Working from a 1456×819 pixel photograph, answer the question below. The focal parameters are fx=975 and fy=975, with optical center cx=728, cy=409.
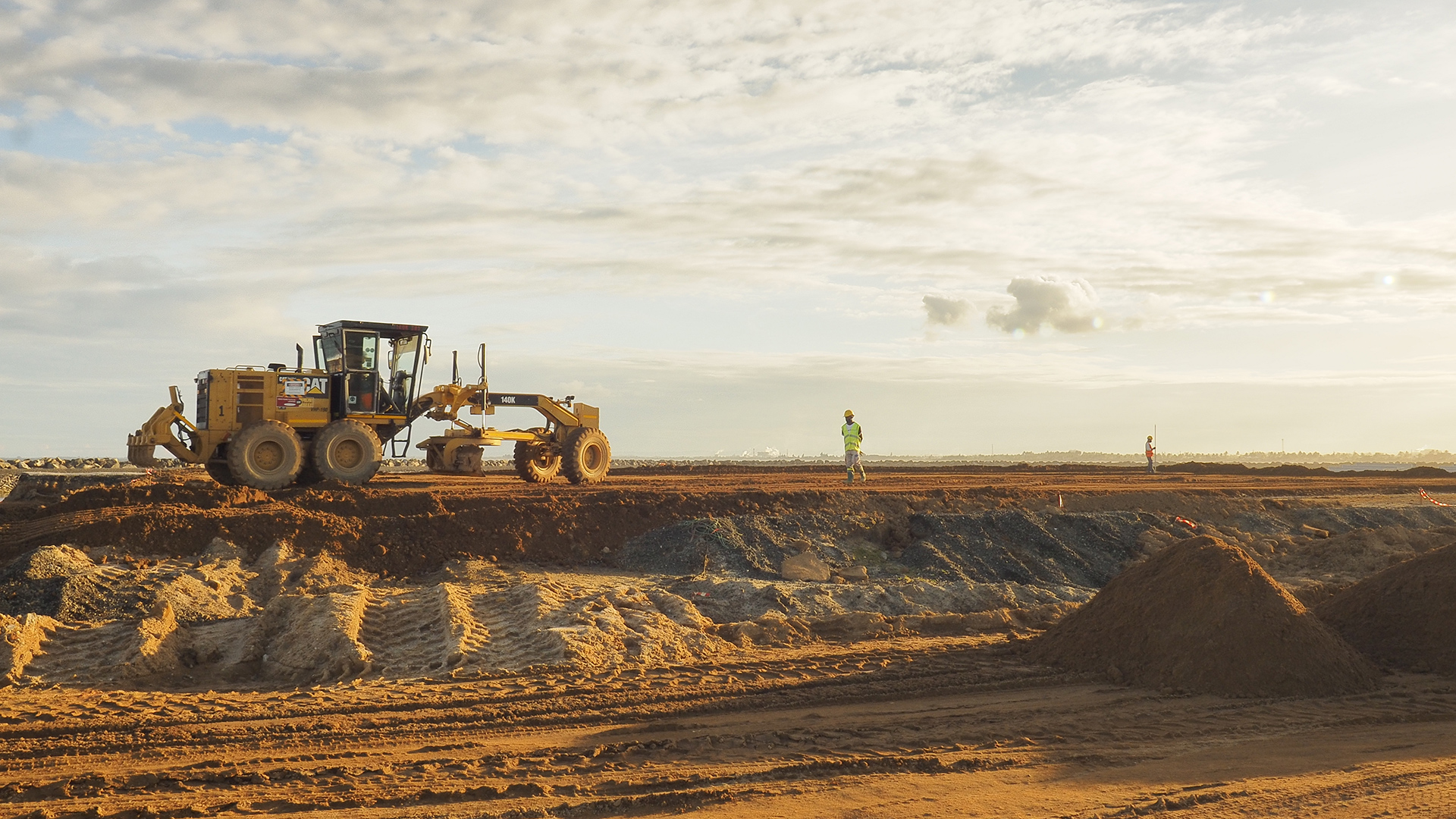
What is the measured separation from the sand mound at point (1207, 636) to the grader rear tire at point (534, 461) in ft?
43.0

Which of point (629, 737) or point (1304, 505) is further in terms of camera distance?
point (1304, 505)

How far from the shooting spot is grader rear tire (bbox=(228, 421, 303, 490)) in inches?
687

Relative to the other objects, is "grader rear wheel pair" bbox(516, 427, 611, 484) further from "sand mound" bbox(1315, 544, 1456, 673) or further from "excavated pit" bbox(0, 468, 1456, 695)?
"sand mound" bbox(1315, 544, 1456, 673)

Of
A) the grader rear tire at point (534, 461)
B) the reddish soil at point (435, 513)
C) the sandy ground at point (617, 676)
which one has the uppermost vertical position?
the grader rear tire at point (534, 461)

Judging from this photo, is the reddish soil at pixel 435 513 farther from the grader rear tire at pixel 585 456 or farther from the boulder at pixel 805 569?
the boulder at pixel 805 569

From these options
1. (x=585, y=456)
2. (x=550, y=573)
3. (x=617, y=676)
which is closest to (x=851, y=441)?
(x=585, y=456)

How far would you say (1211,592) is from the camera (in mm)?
10531

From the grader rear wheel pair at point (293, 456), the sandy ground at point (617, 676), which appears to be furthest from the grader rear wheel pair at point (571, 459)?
the grader rear wheel pair at point (293, 456)

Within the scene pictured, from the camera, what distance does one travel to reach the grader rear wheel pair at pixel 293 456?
690 inches

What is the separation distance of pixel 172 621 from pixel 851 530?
1033cm

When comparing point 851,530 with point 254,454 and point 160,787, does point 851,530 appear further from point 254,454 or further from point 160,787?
point 160,787

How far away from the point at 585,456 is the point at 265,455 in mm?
6560

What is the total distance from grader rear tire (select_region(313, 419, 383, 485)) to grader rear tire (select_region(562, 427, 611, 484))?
4.17m

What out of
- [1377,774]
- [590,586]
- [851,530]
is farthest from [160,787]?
[851,530]
